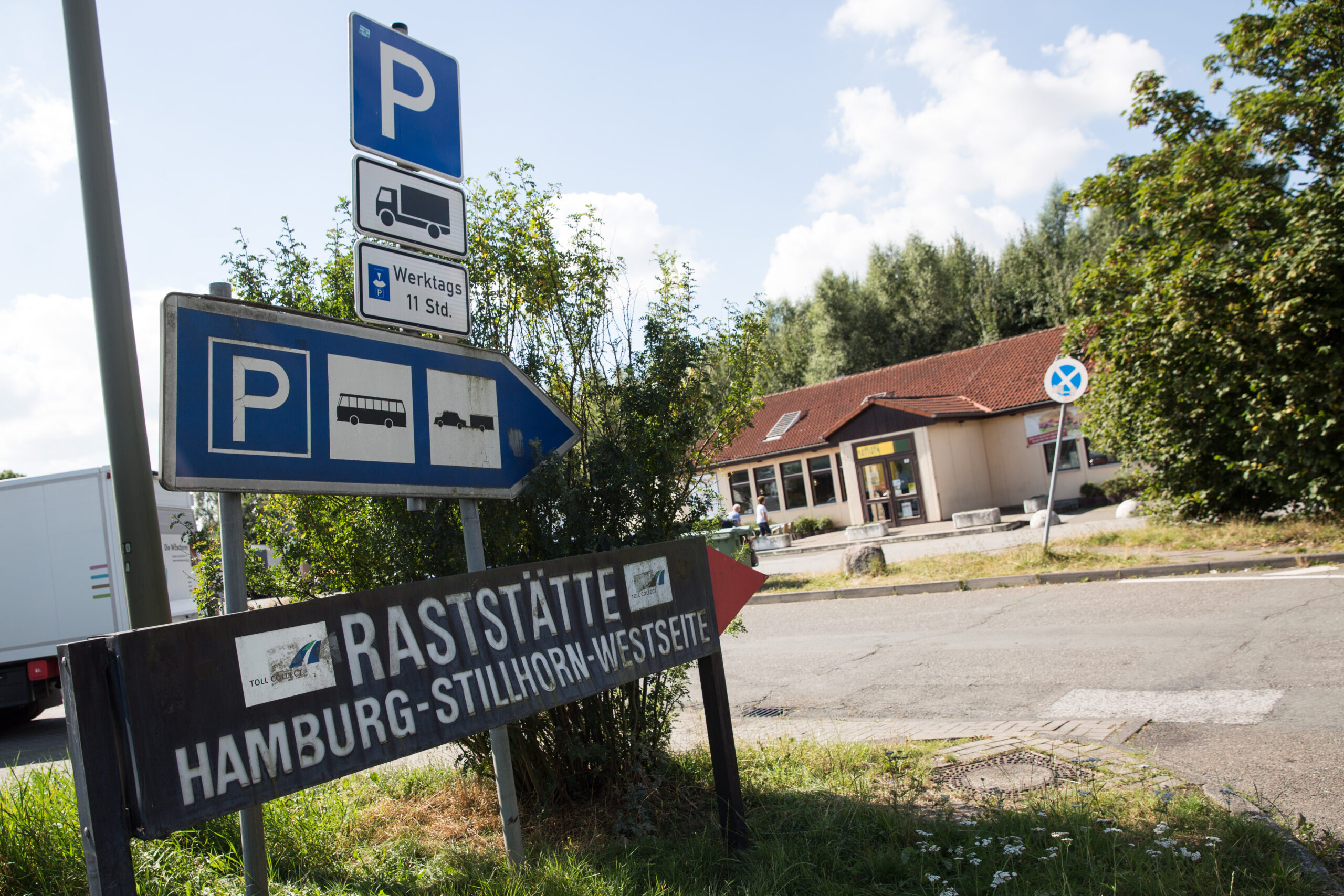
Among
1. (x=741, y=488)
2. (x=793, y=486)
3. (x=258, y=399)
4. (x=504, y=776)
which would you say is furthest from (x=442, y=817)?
(x=741, y=488)

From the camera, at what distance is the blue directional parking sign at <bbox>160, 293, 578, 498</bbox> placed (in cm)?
259

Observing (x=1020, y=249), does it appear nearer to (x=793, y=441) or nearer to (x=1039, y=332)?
(x=1039, y=332)

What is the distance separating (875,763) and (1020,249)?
4671 cm

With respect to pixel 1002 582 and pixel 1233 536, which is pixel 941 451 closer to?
pixel 1233 536

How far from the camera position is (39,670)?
10.5 m

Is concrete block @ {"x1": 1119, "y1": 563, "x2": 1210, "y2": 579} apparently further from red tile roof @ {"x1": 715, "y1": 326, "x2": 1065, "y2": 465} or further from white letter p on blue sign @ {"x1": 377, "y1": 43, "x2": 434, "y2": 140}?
red tile roof @ {"x1": 715, "y1": 326, "x2": 1065, "y2": 465}

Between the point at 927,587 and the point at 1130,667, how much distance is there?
5861mm

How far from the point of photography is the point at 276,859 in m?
3.60

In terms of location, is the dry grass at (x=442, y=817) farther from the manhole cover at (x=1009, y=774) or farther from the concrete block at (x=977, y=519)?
the concrete block at (x=977, y=519)

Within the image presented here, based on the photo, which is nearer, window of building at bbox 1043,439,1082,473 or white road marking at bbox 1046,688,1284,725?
white road marking at bbox 1046,688,1284,725

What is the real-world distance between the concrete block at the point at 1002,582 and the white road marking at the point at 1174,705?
5970 mm

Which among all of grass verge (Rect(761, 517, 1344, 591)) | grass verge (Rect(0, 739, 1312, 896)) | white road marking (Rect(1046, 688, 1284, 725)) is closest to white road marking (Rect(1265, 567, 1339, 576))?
grass verge (Rect(761, 517, 1344, 591))

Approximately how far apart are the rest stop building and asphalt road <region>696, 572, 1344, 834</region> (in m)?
15.2

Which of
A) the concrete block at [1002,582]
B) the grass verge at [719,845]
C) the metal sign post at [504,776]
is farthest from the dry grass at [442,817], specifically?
the concrete block at [1002,582]
